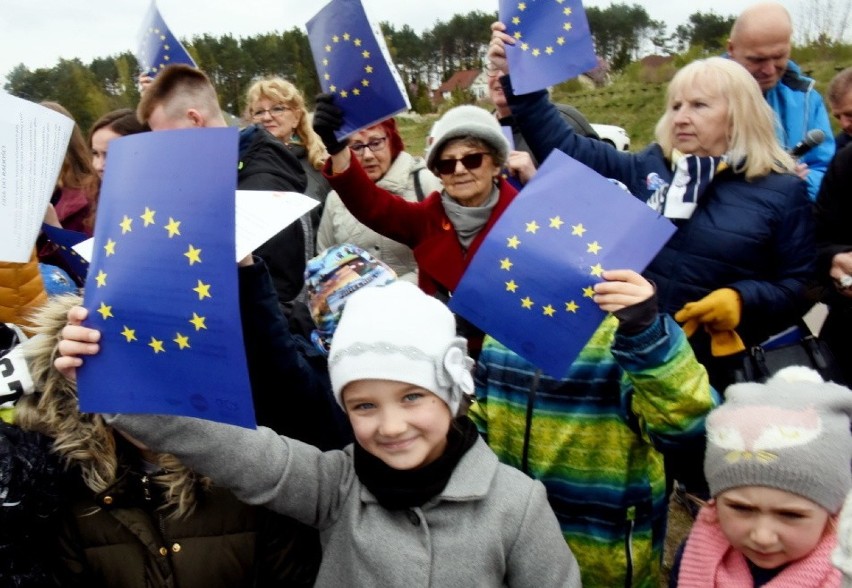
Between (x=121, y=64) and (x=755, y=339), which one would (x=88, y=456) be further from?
(x=121, y=64)

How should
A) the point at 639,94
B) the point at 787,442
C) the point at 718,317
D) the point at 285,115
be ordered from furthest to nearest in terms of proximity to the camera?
the point at 639,94
the point at 285,115
the point at 718,317
the point at 787,442

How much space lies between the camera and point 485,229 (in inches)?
A: 104

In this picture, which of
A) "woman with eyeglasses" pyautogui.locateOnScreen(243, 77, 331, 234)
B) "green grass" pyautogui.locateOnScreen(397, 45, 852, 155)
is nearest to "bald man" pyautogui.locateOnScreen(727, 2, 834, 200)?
"woman with eyeglasses" pyautogui.locateOnScreen(243, 77, 331, 234)

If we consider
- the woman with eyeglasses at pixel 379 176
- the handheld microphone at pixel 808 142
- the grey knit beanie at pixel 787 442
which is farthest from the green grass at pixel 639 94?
the grey knit beanie at pixel 787 442

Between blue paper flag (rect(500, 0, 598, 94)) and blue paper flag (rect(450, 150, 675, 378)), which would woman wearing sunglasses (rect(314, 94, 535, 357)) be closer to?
blue paper flag (rect(500, 0, 598, 94))

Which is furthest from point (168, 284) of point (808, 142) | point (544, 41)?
point (808, 142)

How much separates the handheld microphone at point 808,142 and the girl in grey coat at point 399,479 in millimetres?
2431

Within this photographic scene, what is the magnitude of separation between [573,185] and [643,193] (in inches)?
45.9

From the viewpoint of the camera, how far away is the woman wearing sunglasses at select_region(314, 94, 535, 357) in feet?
8.55

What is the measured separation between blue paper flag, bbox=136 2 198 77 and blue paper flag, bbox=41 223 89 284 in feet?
4.94

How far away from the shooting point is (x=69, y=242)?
2.27m

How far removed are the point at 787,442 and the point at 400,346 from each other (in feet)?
2.67

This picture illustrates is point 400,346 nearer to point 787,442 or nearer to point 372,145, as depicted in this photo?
point 787,442

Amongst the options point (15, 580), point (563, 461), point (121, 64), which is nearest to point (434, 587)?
point (563, 461)
